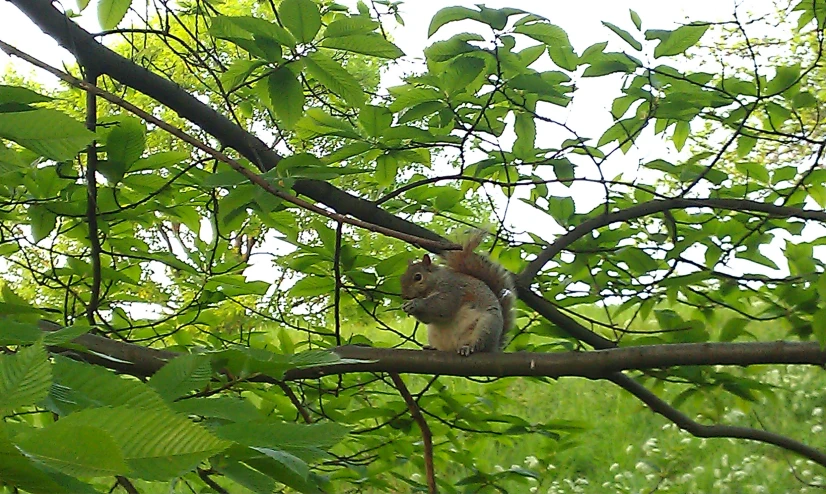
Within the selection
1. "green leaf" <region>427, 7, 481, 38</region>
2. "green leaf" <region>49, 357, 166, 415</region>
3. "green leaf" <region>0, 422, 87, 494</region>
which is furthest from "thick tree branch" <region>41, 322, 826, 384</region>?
"green leaf" <region>0, 422, 87, 494</region>

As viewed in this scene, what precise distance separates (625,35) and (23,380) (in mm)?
1666

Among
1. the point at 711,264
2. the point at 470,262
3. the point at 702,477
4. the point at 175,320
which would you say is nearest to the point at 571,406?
the point at 702,477

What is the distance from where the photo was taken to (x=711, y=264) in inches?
91.8

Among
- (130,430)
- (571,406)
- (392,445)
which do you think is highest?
(571,406)

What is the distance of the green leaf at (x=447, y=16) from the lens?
164cm

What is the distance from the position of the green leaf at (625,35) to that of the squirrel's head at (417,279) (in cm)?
98

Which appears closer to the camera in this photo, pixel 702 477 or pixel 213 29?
pixel 213 29

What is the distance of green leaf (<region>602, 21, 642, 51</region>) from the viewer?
1.84 metres

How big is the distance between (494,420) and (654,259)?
0.62 metres

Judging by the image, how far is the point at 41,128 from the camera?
744mm

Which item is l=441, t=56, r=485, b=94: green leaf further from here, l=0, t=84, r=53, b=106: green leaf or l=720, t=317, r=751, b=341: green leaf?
l=720, t=317, r=751, b=341: green leaf

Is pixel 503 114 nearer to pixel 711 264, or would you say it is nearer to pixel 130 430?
pixel 711 264

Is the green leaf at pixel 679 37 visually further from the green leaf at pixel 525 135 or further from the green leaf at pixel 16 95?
the green leaf at pixel 16 95

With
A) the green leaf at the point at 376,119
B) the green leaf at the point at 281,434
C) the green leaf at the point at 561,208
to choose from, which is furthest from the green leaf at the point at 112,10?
the green leaf at the point at 281,434
